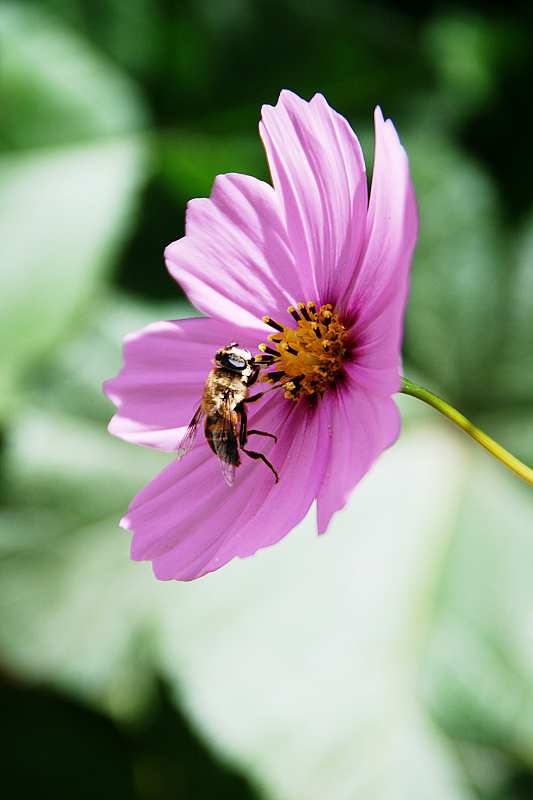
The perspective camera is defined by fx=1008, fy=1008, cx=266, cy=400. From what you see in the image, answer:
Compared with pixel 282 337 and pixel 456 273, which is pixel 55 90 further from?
pixel 282 337

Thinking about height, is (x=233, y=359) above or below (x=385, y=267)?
below

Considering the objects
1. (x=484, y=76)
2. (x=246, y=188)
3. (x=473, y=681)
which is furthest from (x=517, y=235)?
(x=246, y=188)

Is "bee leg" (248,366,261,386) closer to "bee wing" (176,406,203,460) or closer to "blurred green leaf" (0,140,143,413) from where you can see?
"bee wing" (176,406,203,460)

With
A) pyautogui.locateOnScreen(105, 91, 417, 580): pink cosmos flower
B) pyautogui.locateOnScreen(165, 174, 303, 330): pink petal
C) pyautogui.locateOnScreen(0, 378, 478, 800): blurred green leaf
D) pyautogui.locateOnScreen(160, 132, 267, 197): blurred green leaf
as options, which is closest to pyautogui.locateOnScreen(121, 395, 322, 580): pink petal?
pyautogui.locateOnScreen(105, 91, 417, 580): pink cosmos flower

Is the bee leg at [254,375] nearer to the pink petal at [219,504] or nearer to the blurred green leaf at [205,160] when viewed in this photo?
the pink petal at [219,504]

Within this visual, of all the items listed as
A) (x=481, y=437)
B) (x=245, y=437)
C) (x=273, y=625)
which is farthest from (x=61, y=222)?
(x=481, y=437)

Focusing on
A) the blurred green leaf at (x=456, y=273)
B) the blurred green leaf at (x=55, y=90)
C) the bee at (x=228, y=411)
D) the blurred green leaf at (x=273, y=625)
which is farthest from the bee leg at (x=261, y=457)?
the blurred green leaf at (x=55, y=90)
